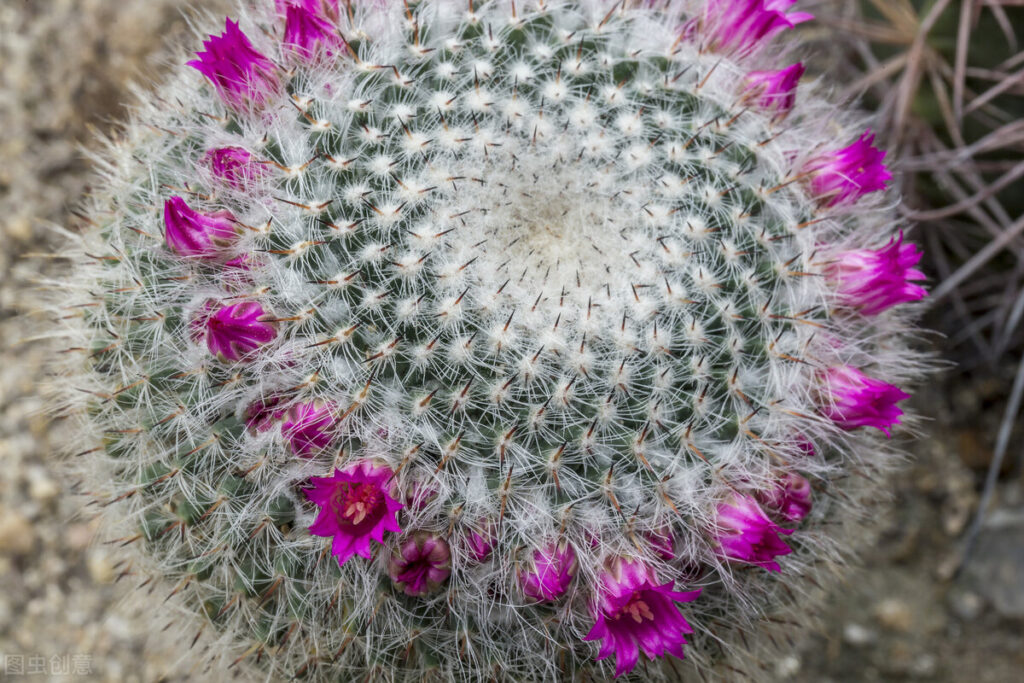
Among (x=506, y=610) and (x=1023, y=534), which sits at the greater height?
(x=506, y=610)

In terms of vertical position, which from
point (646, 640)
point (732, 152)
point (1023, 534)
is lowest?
point (1023, 534)

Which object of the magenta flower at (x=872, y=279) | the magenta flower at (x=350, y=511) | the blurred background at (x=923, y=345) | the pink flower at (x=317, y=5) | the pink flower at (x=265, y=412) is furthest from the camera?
the blurred background at (x=923, y=345)

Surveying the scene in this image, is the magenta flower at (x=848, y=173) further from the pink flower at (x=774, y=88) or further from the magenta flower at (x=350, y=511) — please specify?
the magenta flower at (x=350, y=511)

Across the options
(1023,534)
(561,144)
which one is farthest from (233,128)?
(1023,534)

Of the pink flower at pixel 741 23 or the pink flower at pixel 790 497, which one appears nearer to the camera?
the pink flower at pixel 790 497

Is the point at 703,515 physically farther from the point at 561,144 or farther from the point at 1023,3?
the point at 1023,3

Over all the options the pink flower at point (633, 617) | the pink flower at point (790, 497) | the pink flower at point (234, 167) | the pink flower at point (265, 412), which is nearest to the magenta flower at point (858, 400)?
the pink flower at point (790, 497)
